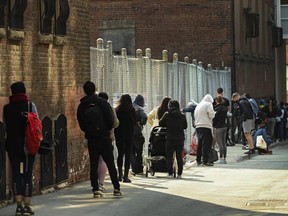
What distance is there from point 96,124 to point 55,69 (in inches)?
94.8

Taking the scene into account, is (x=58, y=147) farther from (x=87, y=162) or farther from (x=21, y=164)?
(x=21, y=164)

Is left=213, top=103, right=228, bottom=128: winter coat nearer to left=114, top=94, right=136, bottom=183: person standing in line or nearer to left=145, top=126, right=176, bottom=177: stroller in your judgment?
left=145, top=126, right=176, bottom=177: stroller

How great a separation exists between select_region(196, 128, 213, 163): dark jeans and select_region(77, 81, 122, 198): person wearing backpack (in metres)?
8.39

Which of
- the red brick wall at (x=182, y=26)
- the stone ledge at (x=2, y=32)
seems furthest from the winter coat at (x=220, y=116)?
the red brick wall at (x=182, y=26)

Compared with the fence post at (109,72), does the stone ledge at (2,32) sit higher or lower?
higher

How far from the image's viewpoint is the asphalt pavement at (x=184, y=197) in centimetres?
1496

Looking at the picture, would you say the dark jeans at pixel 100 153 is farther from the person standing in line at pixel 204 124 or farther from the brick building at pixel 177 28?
the brick building at pixel 177 28

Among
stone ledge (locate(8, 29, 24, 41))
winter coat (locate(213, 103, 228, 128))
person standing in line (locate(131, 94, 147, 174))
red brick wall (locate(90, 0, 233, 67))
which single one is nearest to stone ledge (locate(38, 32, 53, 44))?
stone ledge (locate(8, 29, 24, 41))

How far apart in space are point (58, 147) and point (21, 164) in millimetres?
4160

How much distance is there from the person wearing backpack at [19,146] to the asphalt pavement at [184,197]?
51 cm

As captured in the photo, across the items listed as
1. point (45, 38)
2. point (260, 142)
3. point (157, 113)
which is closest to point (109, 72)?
point (157, 113)

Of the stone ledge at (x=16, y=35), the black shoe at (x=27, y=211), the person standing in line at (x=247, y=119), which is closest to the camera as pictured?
the black shoe at (x=27, y=211)

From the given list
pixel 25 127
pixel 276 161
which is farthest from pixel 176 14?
pixel 25 127

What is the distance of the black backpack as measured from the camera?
634 inches
